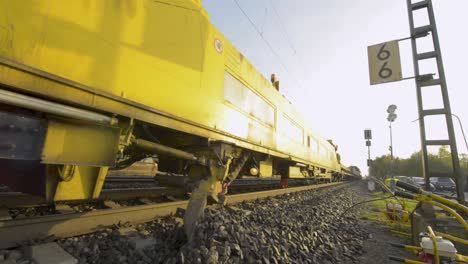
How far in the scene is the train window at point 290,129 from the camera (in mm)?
9058

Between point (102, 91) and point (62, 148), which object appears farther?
point (102, 91)

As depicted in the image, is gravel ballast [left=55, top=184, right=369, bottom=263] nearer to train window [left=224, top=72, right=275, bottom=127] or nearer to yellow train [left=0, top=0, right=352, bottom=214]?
yellow train [left=0, top=0, right=352, bottom=214]

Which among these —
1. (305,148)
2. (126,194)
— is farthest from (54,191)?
(305,148)

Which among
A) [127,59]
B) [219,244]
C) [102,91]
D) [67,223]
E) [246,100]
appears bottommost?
[219,244]

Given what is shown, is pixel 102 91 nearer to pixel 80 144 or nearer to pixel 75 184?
pixel 80 144

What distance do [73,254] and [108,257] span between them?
0.97 ft

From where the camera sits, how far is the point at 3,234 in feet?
7.25

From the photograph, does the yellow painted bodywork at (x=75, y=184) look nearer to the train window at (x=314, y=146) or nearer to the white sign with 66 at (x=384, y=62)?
the white sign with 66 at (x=384, y=62)

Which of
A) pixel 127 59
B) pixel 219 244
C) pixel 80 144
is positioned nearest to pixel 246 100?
pixel 127 59

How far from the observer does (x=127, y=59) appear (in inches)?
121

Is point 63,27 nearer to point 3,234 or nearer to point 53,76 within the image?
point 53,76

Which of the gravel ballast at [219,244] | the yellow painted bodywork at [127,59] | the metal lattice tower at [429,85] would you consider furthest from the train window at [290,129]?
the gravel ballast at [219,244]

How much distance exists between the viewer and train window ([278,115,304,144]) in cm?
906

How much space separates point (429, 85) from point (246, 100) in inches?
165
